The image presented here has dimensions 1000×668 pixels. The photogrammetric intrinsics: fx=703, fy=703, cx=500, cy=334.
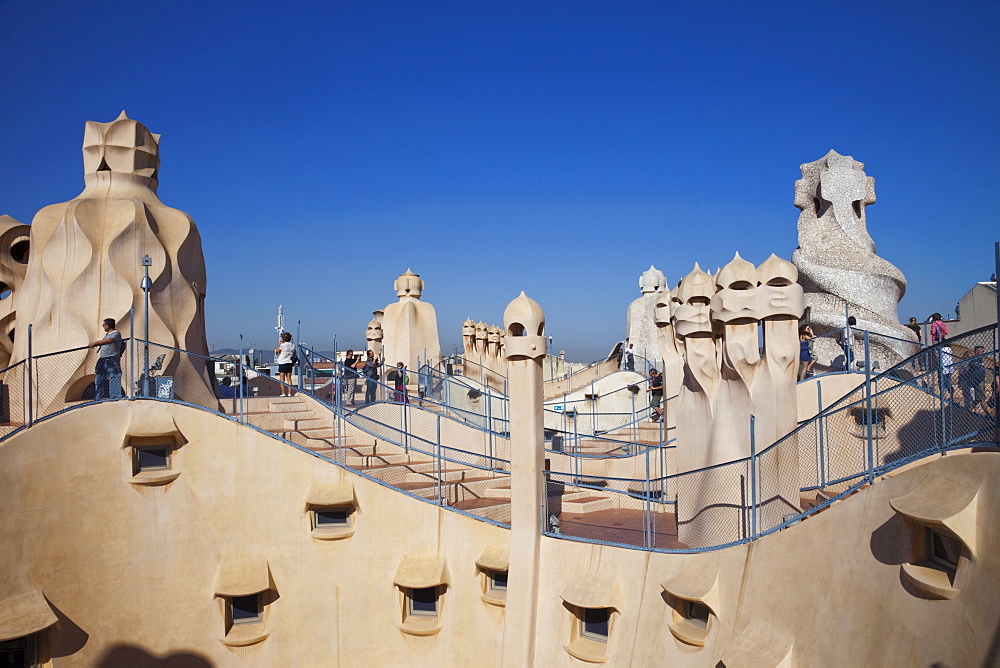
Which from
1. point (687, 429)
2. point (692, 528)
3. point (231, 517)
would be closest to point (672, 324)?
point (687, 429)

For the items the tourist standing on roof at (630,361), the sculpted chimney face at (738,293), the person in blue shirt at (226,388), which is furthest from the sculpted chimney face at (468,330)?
the sculpted chimney face at (738,293)

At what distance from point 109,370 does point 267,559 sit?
311 centimetres

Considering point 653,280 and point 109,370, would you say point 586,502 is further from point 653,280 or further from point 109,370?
point 653,280

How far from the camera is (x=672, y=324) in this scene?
459 inches

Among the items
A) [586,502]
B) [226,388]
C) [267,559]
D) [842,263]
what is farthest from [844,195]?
[226,388]

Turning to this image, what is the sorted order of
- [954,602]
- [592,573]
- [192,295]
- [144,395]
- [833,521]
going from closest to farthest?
[954,602] → [833,521] → [592,573] → [144,395] → [192,295]

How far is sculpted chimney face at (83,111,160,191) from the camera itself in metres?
11.3

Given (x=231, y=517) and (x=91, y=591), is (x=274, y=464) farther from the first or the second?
(x=91, y=591)

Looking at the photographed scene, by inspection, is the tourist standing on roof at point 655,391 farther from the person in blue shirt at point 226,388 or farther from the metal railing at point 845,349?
the person in blue shirt at point 226,388

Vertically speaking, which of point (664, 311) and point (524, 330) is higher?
point (664, 311)

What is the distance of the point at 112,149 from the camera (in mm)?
11344

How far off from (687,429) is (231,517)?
590 cm

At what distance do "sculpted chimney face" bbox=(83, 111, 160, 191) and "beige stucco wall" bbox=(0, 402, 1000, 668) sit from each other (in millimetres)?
4742

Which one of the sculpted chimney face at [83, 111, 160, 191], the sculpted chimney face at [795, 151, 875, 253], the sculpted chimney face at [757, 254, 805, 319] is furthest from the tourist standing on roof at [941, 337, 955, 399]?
the sculpted chimney face at [83, 111, 160, 191]
